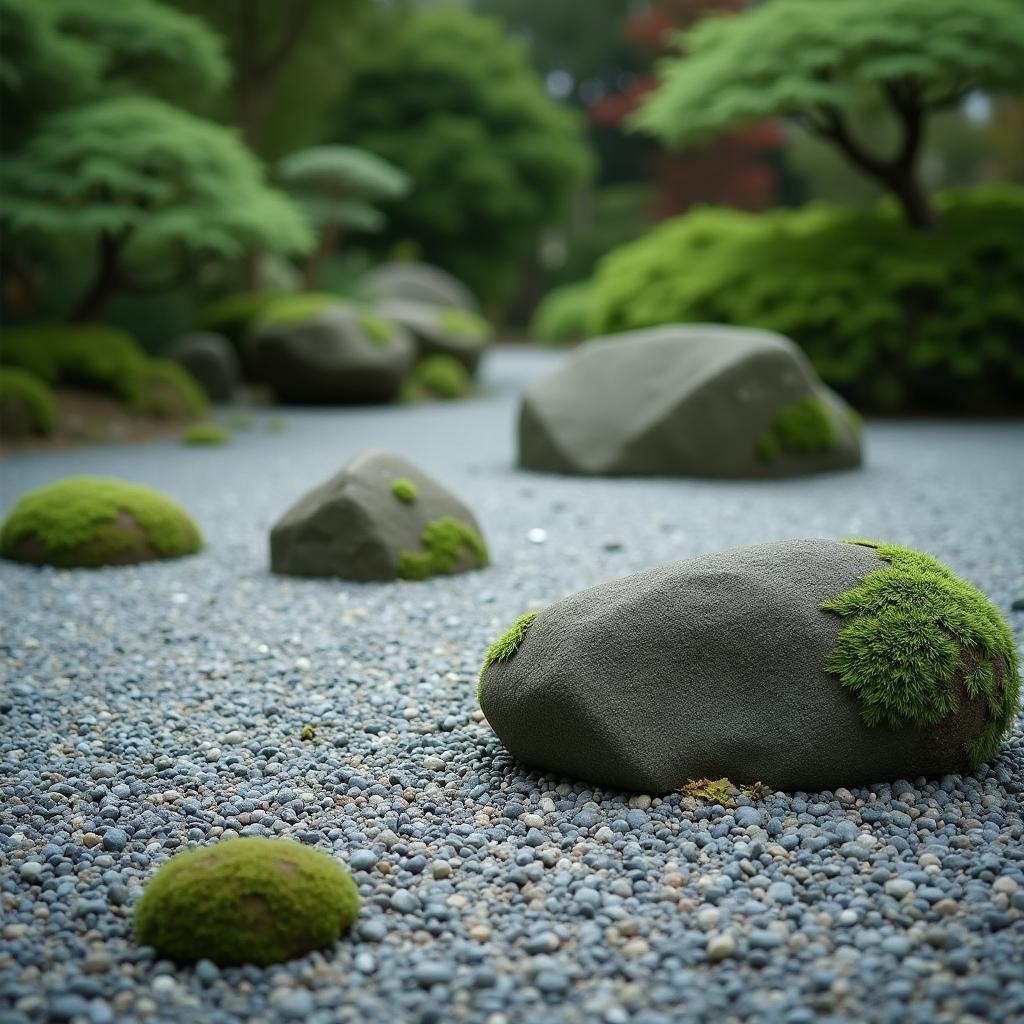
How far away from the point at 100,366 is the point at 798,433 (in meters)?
7.02

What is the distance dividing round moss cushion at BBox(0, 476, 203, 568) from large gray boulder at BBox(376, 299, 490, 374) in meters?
9.64

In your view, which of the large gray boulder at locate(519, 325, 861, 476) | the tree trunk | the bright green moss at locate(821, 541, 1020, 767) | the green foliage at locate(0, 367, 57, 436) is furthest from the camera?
the tree trunk

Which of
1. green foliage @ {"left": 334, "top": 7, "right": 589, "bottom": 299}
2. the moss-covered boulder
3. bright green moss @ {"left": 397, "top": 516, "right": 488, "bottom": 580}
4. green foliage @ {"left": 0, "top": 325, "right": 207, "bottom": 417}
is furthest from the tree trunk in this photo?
green foliage @ {"left": 334, "top": 7, "right": 589, "bottom": 299}

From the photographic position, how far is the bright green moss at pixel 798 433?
25.7 feet

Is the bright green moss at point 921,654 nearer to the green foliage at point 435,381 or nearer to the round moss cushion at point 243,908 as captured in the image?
the round moss cushion at point 243,908

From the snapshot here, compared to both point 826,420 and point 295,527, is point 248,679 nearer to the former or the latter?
point 295,527

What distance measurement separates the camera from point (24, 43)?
10.0 metres

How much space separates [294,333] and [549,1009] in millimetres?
11565

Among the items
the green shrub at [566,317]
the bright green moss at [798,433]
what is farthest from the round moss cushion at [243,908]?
the green shrub at [566,317]

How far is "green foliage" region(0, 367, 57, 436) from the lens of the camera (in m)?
9.80

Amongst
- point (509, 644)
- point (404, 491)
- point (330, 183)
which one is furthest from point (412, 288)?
point (509, 644)

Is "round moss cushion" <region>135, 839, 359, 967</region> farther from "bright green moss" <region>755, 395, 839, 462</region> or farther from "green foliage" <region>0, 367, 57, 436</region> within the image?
"green foliage" <region>0, 367, 57, 436</region>

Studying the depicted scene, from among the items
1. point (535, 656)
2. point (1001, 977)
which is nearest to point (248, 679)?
point (535, 656)

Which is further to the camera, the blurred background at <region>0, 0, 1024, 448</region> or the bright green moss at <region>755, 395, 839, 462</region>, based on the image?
the blurred background at <region>0, 0, 1024, 448</region>
